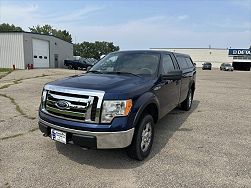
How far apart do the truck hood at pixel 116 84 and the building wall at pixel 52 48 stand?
2729 centimetres

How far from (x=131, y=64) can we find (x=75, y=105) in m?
1.83

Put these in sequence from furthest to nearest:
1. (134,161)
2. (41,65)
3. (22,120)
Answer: (41,65) → (22,120) → (134,161)

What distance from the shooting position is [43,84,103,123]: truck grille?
3551mm

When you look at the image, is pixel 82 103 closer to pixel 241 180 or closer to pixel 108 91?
pixel 108 91

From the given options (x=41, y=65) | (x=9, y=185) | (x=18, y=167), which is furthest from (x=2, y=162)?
(x=41, y=65)

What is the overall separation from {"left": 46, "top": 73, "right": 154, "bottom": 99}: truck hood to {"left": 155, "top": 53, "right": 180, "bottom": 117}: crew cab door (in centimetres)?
42

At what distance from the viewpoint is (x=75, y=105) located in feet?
12.0

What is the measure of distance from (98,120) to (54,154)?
131 centimetres

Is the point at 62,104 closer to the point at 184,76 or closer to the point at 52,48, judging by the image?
the point at 184,76

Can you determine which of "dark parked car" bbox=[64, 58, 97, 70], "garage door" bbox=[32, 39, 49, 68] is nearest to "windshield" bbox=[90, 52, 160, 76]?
"garage door" bbox=[32, 39, 49, 68]

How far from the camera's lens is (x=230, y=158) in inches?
169

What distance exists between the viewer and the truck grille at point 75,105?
3551mm

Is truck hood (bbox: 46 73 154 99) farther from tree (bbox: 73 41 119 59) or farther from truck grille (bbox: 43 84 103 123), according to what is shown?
tree (bbox: 73 41 119 59)

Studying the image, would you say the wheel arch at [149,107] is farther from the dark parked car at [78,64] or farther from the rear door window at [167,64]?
the dark parked car at [78,64]
